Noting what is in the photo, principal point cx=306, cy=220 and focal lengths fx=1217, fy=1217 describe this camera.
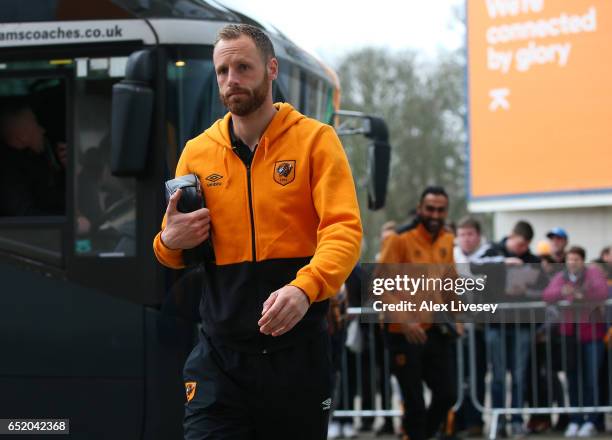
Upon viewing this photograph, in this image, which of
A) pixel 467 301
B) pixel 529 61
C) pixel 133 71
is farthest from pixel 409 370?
pixel 529 61

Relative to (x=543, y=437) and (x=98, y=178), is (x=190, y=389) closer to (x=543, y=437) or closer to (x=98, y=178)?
(x=98, y=178)

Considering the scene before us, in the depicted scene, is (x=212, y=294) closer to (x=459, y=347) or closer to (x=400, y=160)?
(x=459, y=347)

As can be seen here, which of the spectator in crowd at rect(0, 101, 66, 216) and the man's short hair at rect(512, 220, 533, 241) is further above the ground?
the spectator in crowd at rect(0, 101, 66, 216)

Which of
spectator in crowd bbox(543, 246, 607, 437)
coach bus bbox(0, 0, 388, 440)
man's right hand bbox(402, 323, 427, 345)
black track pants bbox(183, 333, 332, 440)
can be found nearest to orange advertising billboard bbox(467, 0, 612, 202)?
spectator in crowd bbox(543, 246, 607, 437)

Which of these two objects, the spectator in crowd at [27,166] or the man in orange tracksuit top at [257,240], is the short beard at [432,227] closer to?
the spectator in crowd at [27,166]

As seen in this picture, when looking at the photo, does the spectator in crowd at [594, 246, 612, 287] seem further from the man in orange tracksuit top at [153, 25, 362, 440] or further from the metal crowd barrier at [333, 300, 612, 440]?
the man in orange tracksuit top at [153, 25, 362, 440]

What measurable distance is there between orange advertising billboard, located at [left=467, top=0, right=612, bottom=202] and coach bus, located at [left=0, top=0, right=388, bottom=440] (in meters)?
15.1

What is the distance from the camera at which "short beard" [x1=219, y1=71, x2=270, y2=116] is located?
427 centimetres

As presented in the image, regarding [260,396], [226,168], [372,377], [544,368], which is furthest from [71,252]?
[544,368]

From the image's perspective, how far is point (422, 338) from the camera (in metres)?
8.70

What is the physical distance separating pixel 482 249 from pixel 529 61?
429 inches

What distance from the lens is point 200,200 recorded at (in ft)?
14.0

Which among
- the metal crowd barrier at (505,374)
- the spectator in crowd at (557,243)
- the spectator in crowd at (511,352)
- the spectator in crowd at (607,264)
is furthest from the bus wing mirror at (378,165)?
the spectator in crowd at (557,243)

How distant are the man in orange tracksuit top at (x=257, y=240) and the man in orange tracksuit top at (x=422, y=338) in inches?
170
